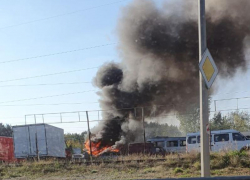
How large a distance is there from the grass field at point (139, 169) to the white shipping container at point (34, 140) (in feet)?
31.8

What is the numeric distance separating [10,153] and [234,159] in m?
21.7

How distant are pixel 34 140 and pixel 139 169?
15.3 meters

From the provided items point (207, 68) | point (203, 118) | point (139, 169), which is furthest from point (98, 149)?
point (207, 68)

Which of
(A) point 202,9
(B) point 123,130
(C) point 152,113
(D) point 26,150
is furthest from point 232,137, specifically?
(A) point 202,9

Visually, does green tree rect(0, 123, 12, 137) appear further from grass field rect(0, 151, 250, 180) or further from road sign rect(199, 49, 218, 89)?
road sign rect(199, 49, 218, 89)

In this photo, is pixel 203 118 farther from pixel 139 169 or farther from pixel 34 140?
pixel 34 140

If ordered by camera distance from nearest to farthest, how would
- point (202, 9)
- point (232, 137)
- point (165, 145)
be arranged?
point (202, 9) → point (232, 137) → point (165, 145)

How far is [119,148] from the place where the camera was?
29.9m

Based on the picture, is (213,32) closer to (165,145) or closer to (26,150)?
(165,145)

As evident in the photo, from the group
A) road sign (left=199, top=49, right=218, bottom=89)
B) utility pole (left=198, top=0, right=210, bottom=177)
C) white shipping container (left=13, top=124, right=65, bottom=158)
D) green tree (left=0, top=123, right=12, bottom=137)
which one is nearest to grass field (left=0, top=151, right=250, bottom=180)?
utility pole (left=198, top=0, right=210, bottom=177)

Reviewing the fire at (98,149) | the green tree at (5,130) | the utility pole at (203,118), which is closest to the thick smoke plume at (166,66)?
the fire at (98,149)

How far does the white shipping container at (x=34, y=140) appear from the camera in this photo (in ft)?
87.0

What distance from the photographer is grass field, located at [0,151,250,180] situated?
11766 millimetres

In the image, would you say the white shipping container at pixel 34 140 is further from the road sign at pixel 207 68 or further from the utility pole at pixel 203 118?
the road sign at pixel 207 68
